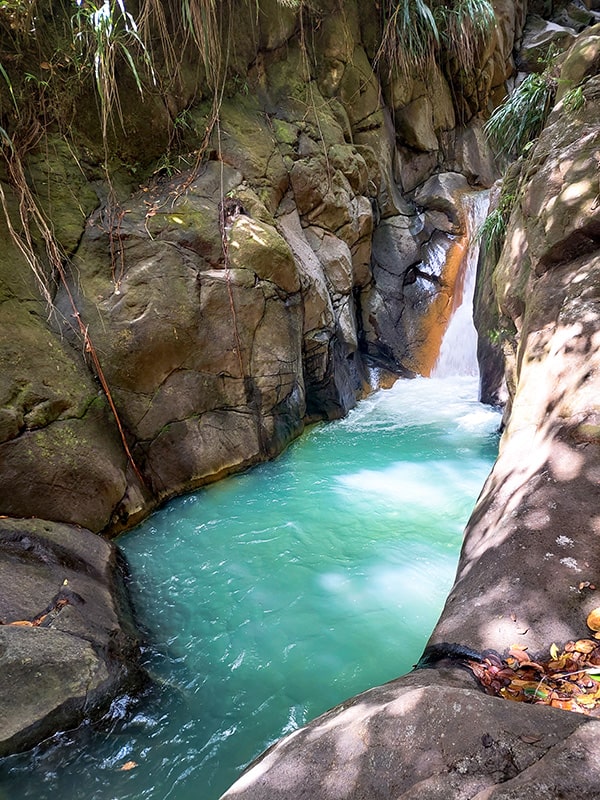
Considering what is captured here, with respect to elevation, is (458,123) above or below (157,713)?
above

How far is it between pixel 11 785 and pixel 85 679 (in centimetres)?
45

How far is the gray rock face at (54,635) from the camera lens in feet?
6.93

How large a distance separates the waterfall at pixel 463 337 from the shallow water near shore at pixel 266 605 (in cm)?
346

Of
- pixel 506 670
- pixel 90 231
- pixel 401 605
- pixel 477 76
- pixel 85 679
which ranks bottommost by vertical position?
pixel 401 605

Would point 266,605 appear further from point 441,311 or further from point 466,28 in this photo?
point 466,28

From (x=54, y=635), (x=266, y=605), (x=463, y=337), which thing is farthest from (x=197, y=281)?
(x=463, y=337)

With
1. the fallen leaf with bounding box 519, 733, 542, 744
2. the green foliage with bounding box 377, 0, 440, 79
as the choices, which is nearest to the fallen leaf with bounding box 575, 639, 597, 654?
the fallen leaf with bounding box 519, 733, 542, 744

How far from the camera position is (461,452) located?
5906 millimetres

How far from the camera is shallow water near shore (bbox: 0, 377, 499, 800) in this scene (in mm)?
2139

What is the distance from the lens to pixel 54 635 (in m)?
2.37

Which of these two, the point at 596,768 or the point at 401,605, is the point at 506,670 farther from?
the point at 401,605

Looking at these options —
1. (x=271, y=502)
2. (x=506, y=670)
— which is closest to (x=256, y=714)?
(x=506, y=670)

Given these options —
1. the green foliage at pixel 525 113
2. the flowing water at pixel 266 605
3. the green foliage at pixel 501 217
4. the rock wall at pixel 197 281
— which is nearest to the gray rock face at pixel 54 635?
the flowing water at pixel 266 605

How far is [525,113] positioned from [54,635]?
7.87m
